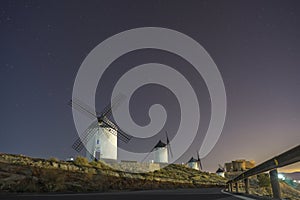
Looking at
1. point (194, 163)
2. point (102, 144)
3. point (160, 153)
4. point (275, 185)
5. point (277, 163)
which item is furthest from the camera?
point (194, 163)

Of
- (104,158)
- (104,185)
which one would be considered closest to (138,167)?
(104,158)

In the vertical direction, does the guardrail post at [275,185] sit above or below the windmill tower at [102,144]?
below

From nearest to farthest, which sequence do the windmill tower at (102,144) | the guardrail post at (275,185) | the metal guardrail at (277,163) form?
the metal guardrail at (277,163) → the guardrail post at (275,185) → the windmill tower at (102,144)

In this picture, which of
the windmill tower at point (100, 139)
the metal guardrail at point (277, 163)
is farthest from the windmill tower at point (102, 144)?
the metal guardrail at point (277, 163)

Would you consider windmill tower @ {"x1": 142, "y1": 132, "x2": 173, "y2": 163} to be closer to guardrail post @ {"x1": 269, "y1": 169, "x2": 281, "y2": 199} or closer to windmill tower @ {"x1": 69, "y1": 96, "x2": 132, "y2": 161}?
windmill tower @ {"x1": 69, "y1": 96, "x2": 132, "y2": 161}

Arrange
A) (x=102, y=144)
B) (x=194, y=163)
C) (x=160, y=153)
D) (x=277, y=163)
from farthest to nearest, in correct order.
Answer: (x=194, y=163) < (x=160, y=153) < (x=102, y=144) < (x=277, y=163)

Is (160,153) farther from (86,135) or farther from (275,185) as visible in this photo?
(275,185)


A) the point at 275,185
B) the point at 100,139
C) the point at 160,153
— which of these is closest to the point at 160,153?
the point at 160,153

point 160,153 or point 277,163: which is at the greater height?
point 160,153

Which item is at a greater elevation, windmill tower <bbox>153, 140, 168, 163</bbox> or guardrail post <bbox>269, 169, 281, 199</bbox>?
windmill tower <bbox>153, 140, 168, 163</bbox>

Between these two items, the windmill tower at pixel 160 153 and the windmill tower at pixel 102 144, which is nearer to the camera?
the windmill tower at pixel 102 144

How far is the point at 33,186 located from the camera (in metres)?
13.6

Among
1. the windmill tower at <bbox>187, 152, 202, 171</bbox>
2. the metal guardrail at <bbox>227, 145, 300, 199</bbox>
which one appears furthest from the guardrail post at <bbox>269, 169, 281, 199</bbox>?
the windmill tower at <bbox>187, 152, 202, 171</bbox>

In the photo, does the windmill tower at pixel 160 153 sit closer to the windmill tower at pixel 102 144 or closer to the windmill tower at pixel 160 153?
the windmill tower at pixel 160 153
